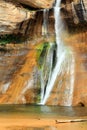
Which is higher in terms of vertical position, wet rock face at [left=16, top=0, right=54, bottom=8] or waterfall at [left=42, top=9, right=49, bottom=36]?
wet rock face at [left=16, top=0, right=54, bottom=8]

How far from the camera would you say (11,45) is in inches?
912

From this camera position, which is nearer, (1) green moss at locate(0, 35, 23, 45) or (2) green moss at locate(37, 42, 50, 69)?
(2) green moss at locate(37, 42, 50, 69)

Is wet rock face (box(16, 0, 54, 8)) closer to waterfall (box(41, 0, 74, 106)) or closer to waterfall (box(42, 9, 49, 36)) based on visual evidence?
waterfall (box(42, 9, 49, 36))

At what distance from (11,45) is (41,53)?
2.06 meters

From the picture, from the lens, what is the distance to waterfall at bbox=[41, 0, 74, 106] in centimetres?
1977

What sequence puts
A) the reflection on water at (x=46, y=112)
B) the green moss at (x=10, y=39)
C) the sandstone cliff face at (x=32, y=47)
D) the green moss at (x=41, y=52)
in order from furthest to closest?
1. the green moss at (x=10, y=39)
2. the green moss at (x=41, y=52)
3. the sandstone cliff face at (x=32, y=47)
4. the reflection on water at (x=46, y=112)

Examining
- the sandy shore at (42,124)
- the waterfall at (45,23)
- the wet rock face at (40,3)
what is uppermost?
the wet rock face at (40,3)

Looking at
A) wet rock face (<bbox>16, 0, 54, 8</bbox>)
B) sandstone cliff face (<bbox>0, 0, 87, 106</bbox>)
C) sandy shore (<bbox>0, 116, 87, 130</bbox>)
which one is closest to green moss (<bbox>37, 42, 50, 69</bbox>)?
sandstone cliff face (<bbox>0, 0, 87, 106</bbox>)

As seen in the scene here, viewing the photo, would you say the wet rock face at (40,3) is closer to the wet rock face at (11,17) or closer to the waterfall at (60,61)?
the waterfall at (60,61)

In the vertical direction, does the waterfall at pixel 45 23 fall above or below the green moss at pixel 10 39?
above

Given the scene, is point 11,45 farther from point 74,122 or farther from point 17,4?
point 74,122

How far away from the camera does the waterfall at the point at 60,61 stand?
19770 mm

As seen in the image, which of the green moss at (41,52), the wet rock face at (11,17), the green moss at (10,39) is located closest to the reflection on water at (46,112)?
the green moss at (41,52)

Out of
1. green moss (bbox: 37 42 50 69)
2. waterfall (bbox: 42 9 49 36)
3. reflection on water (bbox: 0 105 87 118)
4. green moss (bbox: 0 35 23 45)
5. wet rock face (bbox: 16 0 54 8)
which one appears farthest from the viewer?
wet rock face (bbox: 16 0 54 8)
